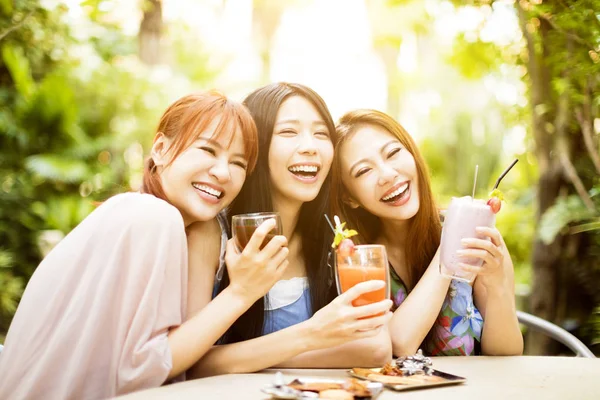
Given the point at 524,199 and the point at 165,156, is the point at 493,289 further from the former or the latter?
the point at 524,199

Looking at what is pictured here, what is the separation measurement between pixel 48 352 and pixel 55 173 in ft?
18.3

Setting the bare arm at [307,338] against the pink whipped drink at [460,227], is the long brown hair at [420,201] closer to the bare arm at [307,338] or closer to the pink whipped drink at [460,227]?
the pink whipped drink at [460,227]

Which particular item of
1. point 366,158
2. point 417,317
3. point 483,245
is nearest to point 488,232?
point 483,245

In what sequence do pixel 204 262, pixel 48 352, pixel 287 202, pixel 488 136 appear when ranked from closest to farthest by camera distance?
pixel 48 352 → pixel 204 262 → pixel 287 202 → pixel 488 136

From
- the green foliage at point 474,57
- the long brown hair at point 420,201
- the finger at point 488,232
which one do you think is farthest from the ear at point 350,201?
the green foliage at point 474,57

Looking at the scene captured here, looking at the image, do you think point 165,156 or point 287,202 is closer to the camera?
point 165,156

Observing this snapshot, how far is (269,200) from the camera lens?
92.0 inches

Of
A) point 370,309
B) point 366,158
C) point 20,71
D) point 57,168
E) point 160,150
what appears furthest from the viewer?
point 57,168

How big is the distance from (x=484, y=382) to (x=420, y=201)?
2.84 ft

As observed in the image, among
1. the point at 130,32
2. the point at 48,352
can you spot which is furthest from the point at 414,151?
the point at 130,32

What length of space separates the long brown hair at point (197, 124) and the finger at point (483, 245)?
2.53 ft

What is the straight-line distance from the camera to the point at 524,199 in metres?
4.82

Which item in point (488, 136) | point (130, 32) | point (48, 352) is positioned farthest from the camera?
point (130, 32)

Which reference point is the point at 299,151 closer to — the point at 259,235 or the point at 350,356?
the point at 259,235
